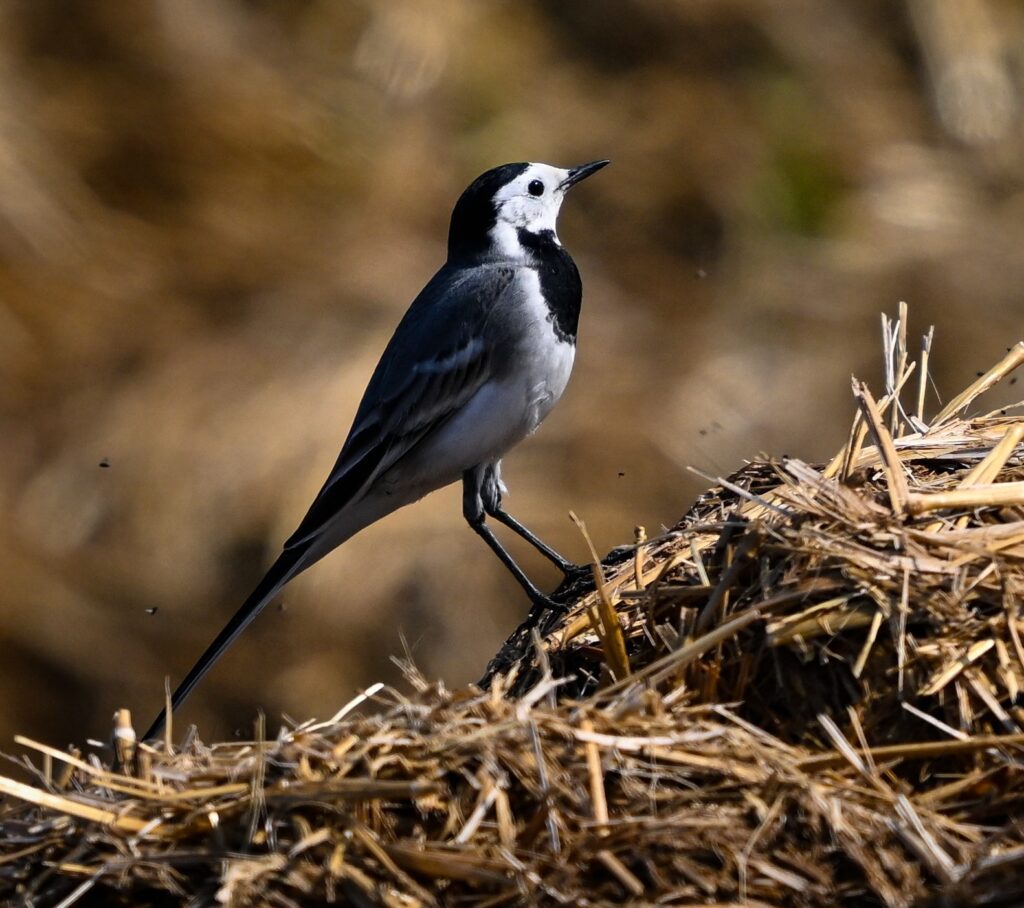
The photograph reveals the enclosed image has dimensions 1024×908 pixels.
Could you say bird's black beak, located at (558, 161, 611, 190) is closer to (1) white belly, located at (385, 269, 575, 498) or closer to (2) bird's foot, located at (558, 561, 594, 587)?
(1) white belly, located at (385, 269, 575, 498)

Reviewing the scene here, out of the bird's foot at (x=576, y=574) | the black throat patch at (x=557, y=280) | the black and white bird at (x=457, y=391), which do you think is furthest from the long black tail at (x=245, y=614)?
the black throat patch at (x=557, y=280)

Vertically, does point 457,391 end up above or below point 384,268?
below

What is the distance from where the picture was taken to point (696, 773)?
3295 mm

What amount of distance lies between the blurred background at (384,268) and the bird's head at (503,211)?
2.73 m

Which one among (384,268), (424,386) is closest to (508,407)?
(424,386)

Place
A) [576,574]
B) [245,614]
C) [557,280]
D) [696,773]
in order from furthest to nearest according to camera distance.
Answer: [557,280] → [576,574] → [245,614] → [696,773]

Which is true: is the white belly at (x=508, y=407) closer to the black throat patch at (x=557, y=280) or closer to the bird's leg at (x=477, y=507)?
the black throat patch at (x=557, y=280)

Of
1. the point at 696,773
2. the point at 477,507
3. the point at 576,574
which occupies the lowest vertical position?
the point at 696,773

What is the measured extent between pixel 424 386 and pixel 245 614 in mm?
1042

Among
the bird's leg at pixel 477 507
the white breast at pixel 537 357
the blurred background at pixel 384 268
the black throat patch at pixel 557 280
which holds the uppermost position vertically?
the blurred background at pixel 384 268

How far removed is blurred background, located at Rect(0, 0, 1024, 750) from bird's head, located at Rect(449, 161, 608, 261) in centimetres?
273

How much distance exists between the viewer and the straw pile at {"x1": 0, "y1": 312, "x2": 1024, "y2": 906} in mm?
3107

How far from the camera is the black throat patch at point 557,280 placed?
19.8 ft

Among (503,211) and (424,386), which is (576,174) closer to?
(503,211)
